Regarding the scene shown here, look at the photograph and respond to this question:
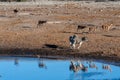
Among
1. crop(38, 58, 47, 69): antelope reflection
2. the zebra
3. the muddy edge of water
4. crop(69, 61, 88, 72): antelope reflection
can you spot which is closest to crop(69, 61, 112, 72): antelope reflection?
crop(69, 61, 88, 72): antelope reflection

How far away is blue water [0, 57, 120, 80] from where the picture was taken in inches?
791

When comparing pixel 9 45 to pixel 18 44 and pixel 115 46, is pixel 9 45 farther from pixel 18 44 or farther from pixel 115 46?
pixel 115 46

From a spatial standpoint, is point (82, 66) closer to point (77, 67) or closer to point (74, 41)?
point (77, 67)

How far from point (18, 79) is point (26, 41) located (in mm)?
10142

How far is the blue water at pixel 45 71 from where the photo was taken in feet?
65.9

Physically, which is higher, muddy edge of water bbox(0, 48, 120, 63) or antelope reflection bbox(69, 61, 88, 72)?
antelope reflection bbox(69, 61, 88, 72)

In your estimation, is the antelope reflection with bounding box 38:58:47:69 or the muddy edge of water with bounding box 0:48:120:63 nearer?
the antelope reflection with bounding box 38:58:47:69

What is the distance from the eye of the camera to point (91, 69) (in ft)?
72.6

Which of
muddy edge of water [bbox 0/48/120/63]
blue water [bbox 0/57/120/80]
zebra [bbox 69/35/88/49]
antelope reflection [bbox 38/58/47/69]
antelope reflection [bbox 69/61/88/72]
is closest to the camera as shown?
blue water [bbox 0/57/120/80]

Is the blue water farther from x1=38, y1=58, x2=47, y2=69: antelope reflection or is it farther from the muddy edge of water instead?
the muddy edge of water

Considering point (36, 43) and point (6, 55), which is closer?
point (6, 55)

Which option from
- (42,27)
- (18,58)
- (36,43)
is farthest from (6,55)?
(42,27)

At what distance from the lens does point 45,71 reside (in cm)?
2208

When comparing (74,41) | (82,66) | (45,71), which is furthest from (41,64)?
(74,41)
